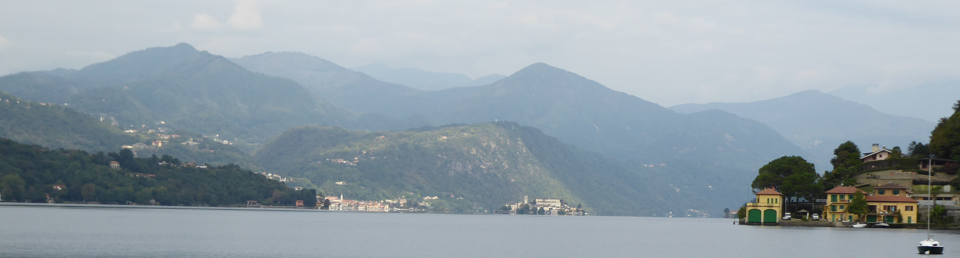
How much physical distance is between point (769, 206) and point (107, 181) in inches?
4851

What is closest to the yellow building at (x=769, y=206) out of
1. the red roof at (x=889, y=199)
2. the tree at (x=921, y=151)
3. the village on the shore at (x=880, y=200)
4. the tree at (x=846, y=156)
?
the village on the shore at (x=880, y=200)

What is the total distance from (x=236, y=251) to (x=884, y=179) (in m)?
82.9

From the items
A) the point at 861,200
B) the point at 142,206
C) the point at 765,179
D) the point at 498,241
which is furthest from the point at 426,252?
the point at 142,206

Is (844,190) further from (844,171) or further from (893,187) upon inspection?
(844,171)

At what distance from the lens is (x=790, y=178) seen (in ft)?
360

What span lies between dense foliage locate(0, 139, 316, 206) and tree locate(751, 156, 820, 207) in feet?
382

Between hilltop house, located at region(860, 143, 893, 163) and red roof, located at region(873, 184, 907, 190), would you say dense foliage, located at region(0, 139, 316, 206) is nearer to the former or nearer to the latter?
hilltop house, located at region(860, 143, 893, 163)

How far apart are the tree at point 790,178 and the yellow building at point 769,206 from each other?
2414 mm

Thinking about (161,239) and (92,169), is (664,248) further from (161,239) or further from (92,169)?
(92,169)

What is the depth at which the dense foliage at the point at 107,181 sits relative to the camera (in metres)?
153

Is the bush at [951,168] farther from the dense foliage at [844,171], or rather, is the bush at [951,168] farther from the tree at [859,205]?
the tree at [859,205]

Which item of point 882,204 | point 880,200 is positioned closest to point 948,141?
point 882,204

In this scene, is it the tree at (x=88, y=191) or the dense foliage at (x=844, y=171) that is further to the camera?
the tree at (x=88, y=191)

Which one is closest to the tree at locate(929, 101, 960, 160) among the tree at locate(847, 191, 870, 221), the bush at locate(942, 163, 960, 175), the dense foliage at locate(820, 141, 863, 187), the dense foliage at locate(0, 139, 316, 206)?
the bush at locate(942, 163, 960, 175)
